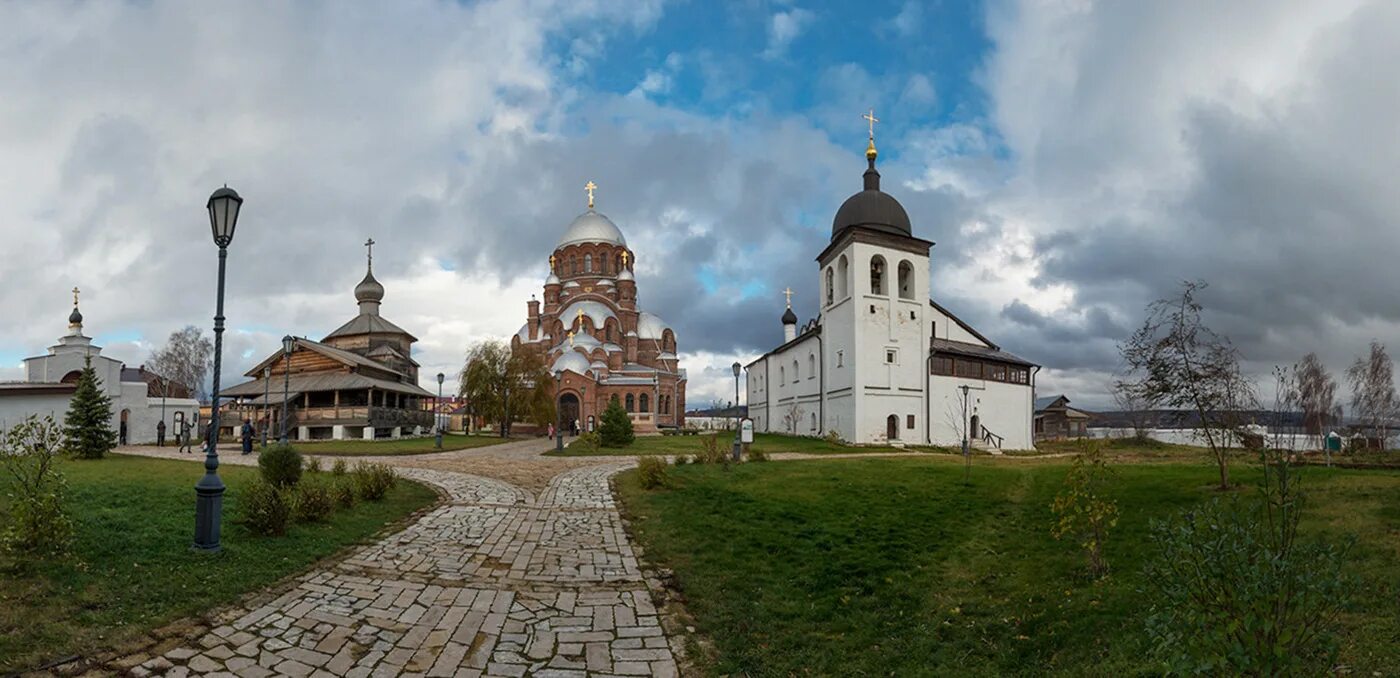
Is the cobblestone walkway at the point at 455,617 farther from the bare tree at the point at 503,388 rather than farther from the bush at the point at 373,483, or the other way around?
the bare tree at the point at 503,388

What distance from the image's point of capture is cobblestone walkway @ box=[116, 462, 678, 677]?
16.9 ft

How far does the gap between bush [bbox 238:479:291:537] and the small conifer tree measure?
639 inches

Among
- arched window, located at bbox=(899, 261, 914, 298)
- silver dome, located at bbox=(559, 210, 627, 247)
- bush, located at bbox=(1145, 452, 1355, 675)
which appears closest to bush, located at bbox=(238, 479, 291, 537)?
bush, located at bbox=(1145, 452, 1355, 675)

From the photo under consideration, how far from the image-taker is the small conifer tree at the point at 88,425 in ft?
64.6

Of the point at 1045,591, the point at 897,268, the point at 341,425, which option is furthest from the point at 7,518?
the point at 897,268

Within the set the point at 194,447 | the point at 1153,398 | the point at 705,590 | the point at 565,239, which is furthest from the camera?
the point at 565,239

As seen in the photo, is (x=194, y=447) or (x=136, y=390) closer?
(x=194, y=447)

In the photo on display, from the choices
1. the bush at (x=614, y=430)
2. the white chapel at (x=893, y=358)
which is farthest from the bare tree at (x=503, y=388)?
the white chapel at (x=893, y=358)

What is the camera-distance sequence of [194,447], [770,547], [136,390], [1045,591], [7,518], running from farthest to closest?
[136,390] < [194,447] < [770,547] < [7,518] < [1045,591]

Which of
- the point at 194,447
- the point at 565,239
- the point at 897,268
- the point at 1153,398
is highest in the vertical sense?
the point at 565,239

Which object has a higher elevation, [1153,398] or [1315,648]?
[1153,398]

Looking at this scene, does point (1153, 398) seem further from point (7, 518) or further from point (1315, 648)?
point (7, 518)

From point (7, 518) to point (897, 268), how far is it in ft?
112

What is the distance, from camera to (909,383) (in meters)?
35.4
